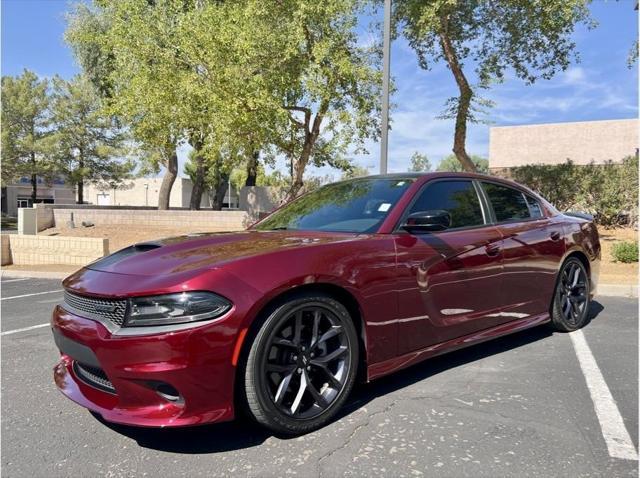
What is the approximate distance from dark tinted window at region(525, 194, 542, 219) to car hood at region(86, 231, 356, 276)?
2.31 meters

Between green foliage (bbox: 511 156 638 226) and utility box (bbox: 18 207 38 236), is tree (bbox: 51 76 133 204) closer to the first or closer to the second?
utility box (bbox: 18 207 38 236)

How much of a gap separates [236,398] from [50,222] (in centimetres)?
2074

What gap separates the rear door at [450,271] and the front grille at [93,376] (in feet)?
5.74

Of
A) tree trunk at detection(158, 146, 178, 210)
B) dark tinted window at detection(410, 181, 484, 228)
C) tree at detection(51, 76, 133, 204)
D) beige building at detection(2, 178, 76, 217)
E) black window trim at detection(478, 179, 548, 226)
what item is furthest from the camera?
beige building at detection(2, 178, 76, 217)

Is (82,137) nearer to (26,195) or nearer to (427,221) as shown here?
(427,221)

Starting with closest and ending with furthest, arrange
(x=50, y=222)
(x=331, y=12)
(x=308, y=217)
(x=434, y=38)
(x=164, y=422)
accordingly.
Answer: (x=164, y=422) < (x=308, y=217) < (x=331, y=12) < (x=434, y=38) < (x=50, y=222)

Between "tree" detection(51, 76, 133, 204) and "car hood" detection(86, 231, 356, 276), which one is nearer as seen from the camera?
"car hood" detection(86, 231, 356, 276)

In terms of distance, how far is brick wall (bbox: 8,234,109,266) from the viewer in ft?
38.4

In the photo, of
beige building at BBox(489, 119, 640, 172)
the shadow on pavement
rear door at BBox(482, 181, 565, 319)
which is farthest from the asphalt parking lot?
beige building at BBox(489, 119, 640, 172)

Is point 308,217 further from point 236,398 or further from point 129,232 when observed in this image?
point 129,232

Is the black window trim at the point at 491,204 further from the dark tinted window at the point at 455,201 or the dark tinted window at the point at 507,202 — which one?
the dark tinted window at the point at 455,201

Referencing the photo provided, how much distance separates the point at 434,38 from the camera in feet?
46.2

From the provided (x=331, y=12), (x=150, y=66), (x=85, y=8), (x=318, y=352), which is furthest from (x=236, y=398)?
(x=85, y=8)

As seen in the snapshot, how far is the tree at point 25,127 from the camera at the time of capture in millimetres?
30734
